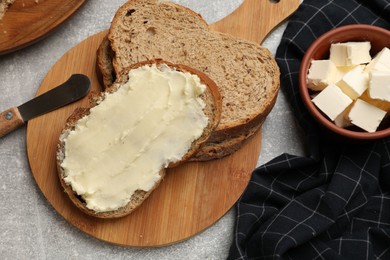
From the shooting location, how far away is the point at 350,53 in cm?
272

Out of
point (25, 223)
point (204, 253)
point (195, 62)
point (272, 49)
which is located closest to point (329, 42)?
point (272, 49)

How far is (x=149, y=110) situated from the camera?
2.59 meters

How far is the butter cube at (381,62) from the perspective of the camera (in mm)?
2680

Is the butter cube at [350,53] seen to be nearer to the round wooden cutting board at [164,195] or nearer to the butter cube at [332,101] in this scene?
the butter cube at [332,101]

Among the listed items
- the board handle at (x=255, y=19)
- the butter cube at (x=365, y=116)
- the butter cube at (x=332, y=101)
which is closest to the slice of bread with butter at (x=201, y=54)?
the board handle at (x=255, y=19)

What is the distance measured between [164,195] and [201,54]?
28.3 inches

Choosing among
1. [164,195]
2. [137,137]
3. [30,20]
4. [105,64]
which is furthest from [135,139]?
[30,20]

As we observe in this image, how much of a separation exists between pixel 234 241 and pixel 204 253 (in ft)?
0.55

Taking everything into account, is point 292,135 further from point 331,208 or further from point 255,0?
point 255,0

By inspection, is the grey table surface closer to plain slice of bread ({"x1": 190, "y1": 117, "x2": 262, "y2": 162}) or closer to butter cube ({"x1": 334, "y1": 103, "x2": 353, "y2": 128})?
plain slice of bread ({"x1": 190, "y1": 117, "x2": 262, "y2": 162})

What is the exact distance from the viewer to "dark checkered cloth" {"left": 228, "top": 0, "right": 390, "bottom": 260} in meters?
2.72

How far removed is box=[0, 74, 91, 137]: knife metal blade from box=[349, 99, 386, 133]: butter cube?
129 centimetres

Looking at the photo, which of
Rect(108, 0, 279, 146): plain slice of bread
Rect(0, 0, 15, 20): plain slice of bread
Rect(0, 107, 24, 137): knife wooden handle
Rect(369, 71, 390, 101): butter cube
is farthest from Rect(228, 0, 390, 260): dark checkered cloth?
Rect(0, 0, 15, 20): plain slice of bread

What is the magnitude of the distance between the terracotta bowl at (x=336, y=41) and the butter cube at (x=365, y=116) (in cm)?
4
